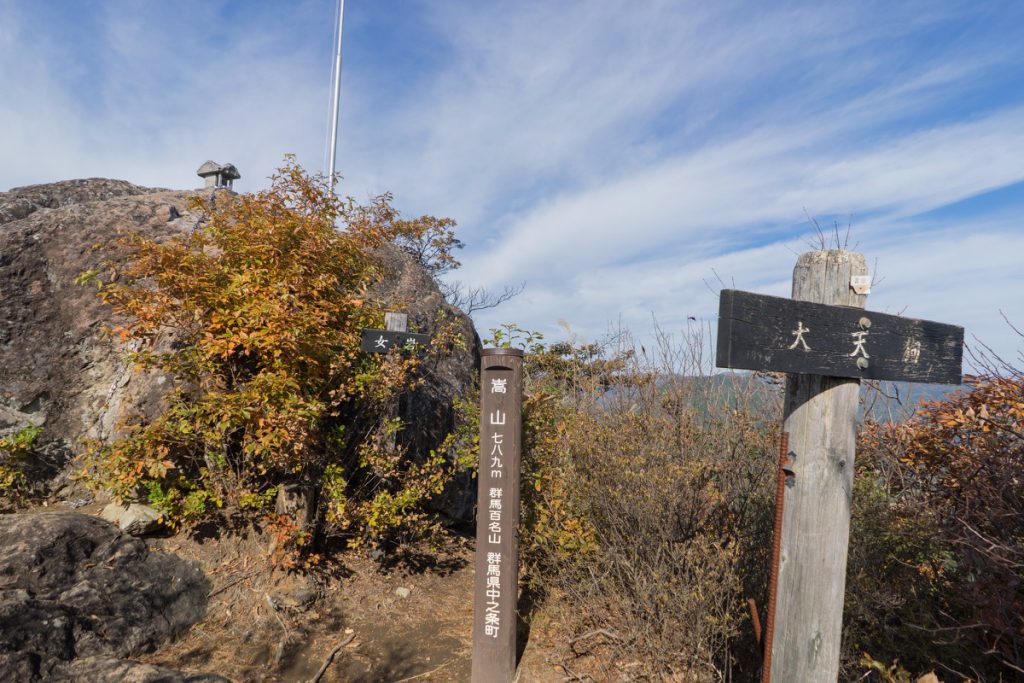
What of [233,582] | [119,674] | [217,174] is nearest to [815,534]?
[119,674]

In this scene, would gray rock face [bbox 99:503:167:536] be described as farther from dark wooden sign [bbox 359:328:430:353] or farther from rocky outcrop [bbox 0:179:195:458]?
dark wooden sign [bbox 359:328:430:353]

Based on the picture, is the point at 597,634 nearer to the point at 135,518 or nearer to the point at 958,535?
the point at 958,535

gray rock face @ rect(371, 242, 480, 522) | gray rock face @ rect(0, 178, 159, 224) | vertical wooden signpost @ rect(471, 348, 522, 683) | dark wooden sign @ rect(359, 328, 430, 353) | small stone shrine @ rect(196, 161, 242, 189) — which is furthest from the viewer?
small stone shrine @ rect(196, 161, 242, 189)

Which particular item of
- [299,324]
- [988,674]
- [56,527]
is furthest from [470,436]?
[988,674]

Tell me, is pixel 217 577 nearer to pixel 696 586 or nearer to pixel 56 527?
pixel 56 527

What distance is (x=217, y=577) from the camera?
5156 millimetres

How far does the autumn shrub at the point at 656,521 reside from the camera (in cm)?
380

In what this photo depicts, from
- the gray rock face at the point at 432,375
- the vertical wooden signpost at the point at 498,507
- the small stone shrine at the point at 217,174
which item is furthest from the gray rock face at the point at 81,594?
the small stone shrine at the point at 217,174

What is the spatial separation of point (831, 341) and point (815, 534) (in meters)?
0.77

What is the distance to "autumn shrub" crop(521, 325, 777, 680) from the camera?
3.80 metres

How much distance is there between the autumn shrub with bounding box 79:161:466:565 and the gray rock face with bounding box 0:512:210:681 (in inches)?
17.0

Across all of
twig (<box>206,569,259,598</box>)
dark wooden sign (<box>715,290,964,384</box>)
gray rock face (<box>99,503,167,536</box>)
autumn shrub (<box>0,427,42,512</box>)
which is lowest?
twig (<box>206,569,259,598</box>)

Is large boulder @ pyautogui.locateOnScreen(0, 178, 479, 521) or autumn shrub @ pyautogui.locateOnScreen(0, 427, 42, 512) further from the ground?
large boulder @ pyautogui.locateOnScreen(0, 178, 479, 521)

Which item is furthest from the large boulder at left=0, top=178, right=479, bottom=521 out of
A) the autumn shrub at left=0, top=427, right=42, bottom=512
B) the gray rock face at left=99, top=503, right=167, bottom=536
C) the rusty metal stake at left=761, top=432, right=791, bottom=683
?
the rusty metal stake at left=761, top=432, right=791, bottom=683
